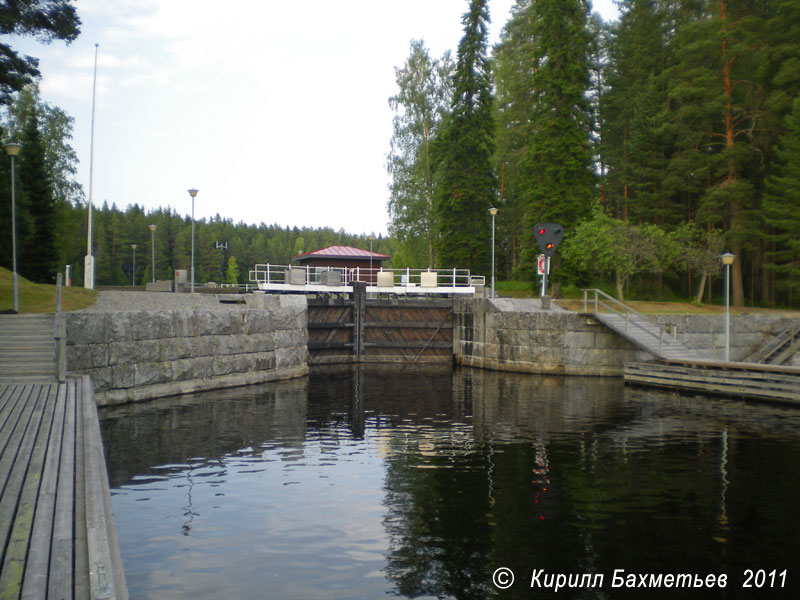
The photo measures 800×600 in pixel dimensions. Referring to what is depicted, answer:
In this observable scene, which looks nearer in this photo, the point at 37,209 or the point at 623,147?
the point at 37,209

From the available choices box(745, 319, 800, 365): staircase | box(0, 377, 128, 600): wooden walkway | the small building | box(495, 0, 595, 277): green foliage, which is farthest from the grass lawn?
box(745, 319, 800, 365): staircase

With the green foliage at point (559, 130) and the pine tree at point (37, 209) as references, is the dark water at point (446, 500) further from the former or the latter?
the pine tree at point (37, 209)

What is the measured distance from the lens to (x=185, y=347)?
2031cm

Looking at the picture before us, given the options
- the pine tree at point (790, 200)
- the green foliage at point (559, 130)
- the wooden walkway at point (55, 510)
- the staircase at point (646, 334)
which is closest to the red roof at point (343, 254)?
the green foliage at point (559, 130)

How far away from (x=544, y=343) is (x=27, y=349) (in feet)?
63.3

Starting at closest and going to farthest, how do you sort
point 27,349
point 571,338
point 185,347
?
1. point 27,349
2. point 185,347
3. point 571,338

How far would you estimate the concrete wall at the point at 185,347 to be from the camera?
57.0 ft

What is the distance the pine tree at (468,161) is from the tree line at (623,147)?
0.10m

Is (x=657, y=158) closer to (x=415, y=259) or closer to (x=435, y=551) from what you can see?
(x=415, y=259)

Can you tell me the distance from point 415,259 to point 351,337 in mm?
18979

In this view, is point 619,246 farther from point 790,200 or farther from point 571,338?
point 571,338

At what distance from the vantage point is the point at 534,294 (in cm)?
3928

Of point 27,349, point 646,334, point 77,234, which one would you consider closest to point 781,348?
point 646,334

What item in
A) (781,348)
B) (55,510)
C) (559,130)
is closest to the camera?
(55,510)
